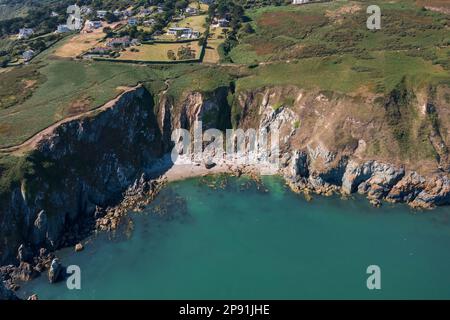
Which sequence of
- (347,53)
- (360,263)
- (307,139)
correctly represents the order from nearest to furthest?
(360,263)
(307,139)
(347,53)

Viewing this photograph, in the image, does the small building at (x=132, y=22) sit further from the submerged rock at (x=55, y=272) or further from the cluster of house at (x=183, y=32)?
the submerged rock at (x=55, y=272)

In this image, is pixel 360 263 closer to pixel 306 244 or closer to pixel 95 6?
pixel 306 244

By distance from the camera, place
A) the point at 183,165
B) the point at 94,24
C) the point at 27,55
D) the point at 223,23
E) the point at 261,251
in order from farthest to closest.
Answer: the point at 94,24, the point at 223,23, the point at 27,55, the point at 183,165, the point at 261,251

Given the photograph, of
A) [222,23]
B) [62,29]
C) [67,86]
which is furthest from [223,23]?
[67,86]

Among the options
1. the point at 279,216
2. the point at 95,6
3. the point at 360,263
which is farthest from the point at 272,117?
the point at 95,6

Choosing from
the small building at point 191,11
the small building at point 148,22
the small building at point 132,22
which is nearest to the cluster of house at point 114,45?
the small building at point 148,22

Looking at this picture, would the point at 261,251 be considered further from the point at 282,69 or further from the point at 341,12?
the point at 341,12

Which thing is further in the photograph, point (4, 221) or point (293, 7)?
point (293, 7)
